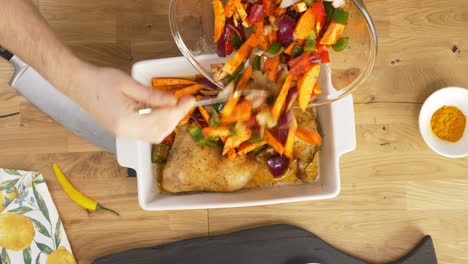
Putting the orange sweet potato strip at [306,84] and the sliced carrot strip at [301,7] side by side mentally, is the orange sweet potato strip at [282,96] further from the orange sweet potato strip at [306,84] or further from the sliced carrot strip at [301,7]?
the sliced carrot strip at [301,7]

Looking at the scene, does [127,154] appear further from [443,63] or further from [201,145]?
[443,63]

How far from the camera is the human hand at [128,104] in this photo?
893 millimetres

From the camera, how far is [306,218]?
1315 mm

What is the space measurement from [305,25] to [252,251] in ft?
2.12

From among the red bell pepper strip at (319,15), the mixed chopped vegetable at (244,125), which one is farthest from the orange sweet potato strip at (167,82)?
the red bell pepper strip at (319,15)

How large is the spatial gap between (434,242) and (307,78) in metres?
0.68

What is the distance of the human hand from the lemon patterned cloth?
0.49m

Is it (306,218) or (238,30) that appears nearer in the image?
(238,30)

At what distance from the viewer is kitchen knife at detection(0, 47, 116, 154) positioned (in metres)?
1.29

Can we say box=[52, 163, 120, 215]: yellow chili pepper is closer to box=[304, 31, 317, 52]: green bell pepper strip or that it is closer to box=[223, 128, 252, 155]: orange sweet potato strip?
box=[223, 128, 252, 155]: orange sweet potato strip

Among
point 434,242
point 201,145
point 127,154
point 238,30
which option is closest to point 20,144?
point 127,154

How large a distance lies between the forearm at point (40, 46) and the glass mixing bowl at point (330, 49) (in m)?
0.28

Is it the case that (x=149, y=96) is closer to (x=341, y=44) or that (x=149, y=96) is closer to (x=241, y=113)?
(x=241, y=113)

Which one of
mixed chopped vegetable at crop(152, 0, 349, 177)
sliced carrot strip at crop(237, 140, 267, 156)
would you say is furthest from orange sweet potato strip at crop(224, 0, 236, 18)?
sliced carrot strip at crop(237, 140, 267, 156)
